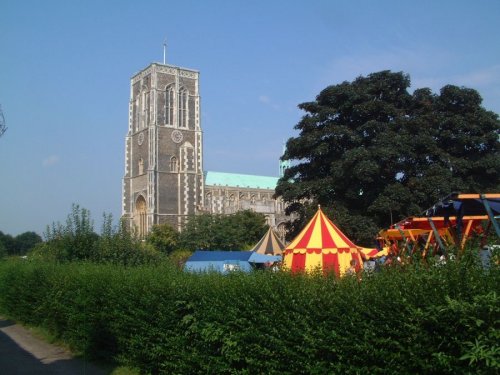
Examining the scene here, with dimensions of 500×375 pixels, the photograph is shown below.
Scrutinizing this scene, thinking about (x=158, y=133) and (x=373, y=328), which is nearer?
(x=373, y=328)

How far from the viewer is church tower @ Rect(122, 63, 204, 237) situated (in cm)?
7075

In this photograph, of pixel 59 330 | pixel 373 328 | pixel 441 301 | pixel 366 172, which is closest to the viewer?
pixel 441 301

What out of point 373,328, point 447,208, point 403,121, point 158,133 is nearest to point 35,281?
point 447,208

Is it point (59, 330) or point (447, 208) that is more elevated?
point (447, 208)

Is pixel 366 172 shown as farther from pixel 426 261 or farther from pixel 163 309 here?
pixel 426 261

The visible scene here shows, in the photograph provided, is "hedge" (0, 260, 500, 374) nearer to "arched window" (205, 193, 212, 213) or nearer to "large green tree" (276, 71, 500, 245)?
"large green tree" (276, 71, 500, 245)

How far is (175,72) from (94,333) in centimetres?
6844

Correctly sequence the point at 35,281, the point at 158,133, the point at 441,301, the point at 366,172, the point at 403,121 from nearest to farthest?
the point at 441,301, the point at 35,281, the point at 366,172, the point at 403,121, the point at 158,133

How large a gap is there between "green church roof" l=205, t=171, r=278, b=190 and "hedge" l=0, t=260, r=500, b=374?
77.1 metres

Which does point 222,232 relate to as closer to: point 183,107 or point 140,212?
point 140,212

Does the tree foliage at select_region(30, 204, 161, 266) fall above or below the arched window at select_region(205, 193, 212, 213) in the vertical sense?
below

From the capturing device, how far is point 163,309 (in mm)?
7848

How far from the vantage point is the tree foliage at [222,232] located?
1925 inches

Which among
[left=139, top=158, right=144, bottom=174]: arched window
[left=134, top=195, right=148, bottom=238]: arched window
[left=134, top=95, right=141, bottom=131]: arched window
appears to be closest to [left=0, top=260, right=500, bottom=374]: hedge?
[left=134, top=195, right=148, bottom=238]: arched window
